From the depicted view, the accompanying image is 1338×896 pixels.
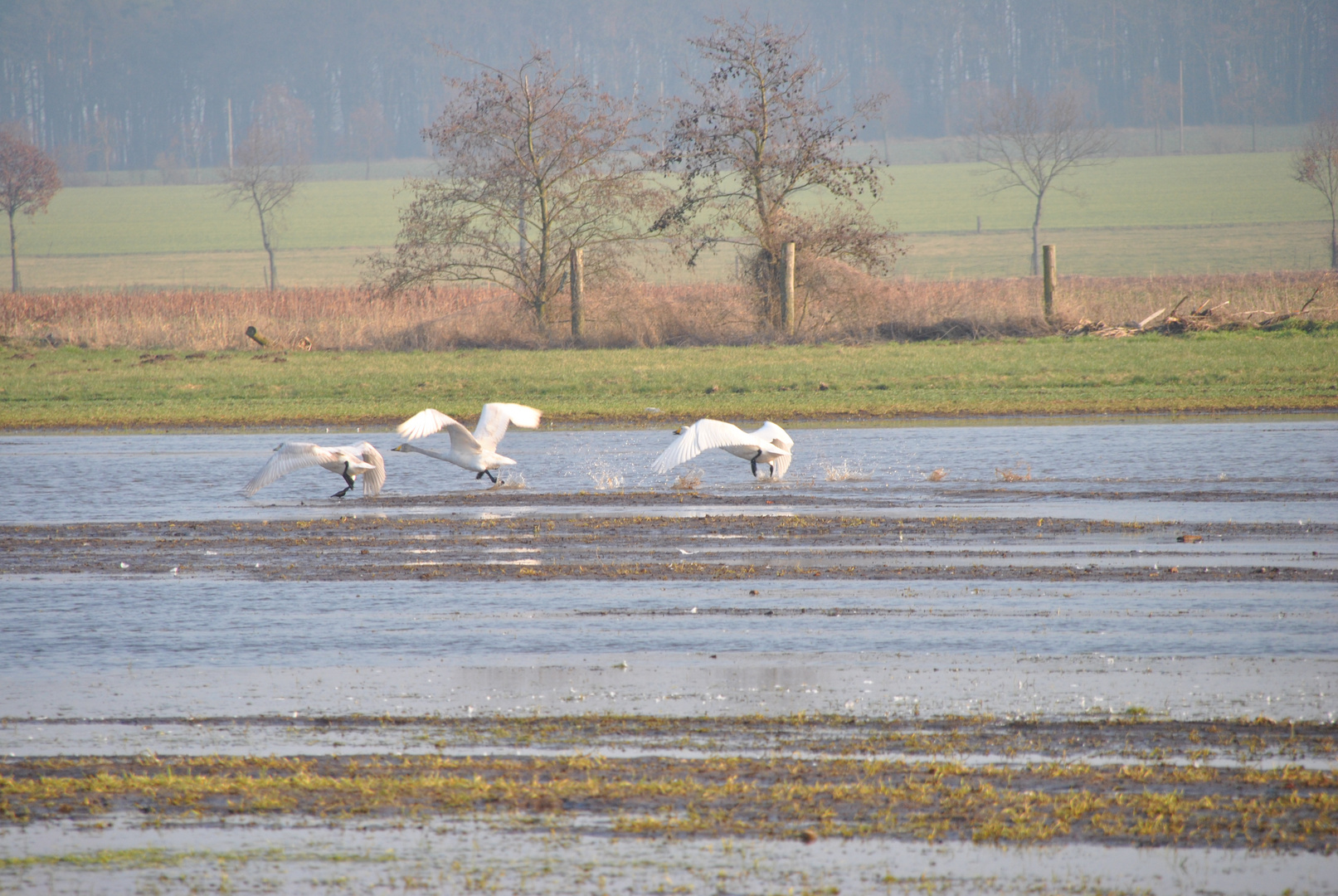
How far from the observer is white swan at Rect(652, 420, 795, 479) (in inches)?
515

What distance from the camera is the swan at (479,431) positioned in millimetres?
14414

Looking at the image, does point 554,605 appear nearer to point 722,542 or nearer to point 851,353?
point 722,542

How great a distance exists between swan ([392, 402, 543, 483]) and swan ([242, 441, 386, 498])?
501 millimetres

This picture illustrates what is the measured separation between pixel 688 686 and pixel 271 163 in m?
96.4

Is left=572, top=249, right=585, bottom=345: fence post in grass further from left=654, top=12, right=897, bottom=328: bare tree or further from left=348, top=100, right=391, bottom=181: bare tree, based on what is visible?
left=348, top=100, right=391, bottom=181: bare tree

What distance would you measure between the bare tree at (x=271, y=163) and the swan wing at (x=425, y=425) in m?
48.0

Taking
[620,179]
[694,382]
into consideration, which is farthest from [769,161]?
[694,382]

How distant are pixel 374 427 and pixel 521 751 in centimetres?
1404

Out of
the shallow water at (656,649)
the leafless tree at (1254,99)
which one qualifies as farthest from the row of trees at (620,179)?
the leafless tree at (1254,99)

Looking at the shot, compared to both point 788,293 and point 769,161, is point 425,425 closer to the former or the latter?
point 788,293

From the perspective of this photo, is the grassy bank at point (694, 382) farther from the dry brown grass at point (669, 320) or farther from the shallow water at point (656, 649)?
the shallow water at point (656, 649)

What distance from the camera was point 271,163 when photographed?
321ft

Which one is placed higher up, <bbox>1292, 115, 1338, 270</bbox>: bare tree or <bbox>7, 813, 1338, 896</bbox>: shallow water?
<bbox>1292, 115, 1338, 270</bbox>: bare tree

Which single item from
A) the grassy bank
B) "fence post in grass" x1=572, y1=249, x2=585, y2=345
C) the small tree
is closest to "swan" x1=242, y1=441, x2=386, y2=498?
the grassy bank
